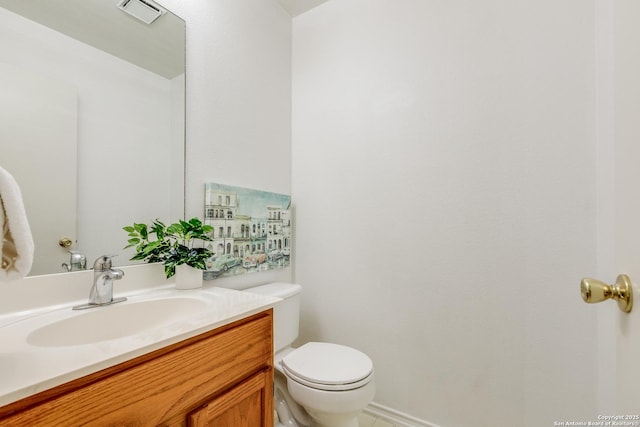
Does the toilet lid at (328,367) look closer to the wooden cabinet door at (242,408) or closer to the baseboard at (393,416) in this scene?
the wooden cabinet door at (242,408)

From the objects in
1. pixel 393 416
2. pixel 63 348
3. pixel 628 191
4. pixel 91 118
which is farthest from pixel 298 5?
pixel 393 416

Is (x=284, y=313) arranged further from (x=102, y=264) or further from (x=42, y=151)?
(x=42, y=151)

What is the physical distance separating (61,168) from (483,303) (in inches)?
68.5

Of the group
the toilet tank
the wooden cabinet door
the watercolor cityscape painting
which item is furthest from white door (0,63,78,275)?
the toilet tank

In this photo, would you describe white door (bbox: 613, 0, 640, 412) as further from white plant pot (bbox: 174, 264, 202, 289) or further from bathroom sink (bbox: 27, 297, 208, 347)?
white plant pot (bbox: 174, 264, 202, 289)

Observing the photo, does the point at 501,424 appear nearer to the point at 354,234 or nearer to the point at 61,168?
the point at 354,234

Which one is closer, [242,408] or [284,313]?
[242,408]

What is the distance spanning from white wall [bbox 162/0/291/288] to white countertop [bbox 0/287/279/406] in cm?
58

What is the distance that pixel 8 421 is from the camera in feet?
1.35

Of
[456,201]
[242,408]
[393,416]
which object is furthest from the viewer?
[393,416]

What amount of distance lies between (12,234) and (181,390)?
46 centimetres

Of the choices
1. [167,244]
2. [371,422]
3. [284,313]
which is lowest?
[371,422]

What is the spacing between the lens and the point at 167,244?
110 centimetres

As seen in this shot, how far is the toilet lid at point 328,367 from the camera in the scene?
1.06 meters
